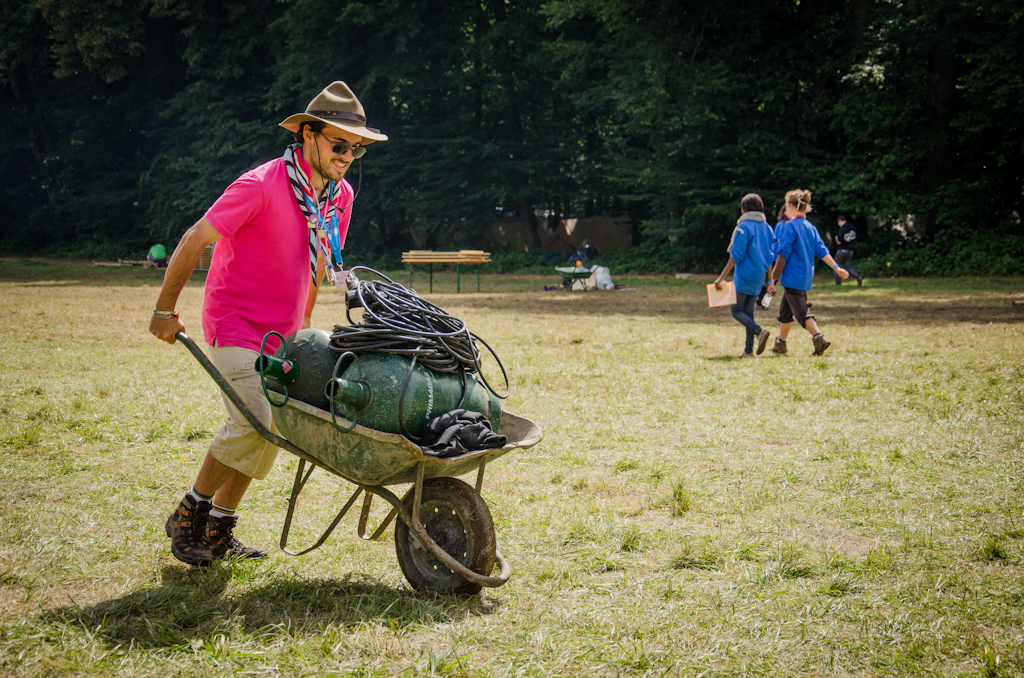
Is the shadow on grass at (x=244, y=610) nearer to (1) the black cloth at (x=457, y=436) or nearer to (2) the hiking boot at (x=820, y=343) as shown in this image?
(1) the black cloth at (x=457, y=436)

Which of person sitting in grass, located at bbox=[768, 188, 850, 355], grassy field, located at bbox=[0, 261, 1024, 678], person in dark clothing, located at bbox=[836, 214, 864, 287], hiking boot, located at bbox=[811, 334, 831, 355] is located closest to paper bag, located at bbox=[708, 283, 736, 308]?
person sitting in grass, located at bbox=[768, 188, 850, 355]

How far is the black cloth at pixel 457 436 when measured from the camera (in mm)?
3020

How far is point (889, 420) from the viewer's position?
6.42 meters

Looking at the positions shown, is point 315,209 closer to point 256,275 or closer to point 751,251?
point 256,275

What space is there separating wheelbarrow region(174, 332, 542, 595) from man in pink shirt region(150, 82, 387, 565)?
173 millimetres

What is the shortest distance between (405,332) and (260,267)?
0.73 meters

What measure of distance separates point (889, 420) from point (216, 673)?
5.44 m

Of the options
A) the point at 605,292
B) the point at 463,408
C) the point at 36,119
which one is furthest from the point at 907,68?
the point at 36,119

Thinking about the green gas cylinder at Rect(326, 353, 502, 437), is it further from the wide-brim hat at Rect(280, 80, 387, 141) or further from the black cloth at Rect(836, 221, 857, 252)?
the black cloth at Rect(836, 221, 857, 252)

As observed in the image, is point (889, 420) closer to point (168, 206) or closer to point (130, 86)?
point (168, 206)

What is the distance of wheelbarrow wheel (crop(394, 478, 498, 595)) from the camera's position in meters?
3.22

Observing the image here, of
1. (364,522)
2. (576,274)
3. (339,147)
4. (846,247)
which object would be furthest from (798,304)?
(846,247)

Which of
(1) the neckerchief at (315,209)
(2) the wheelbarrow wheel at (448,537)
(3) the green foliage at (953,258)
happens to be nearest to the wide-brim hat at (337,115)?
(1) the neckerchief at (315,209)

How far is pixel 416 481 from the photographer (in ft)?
10.3
